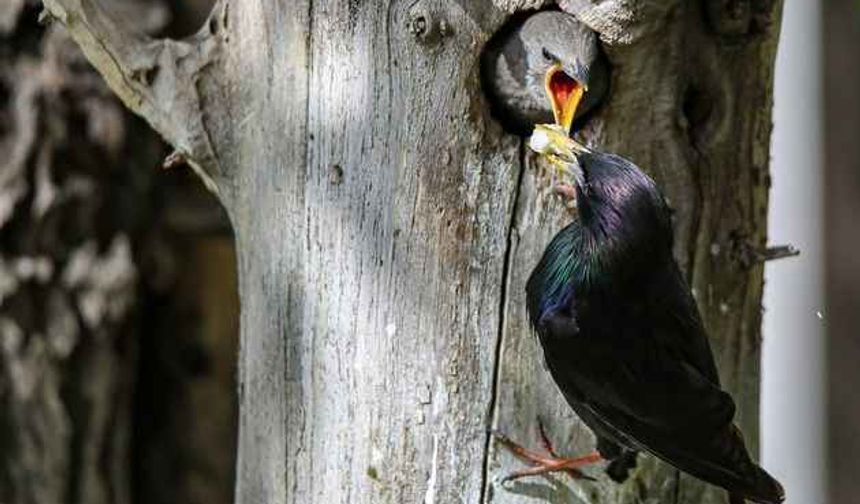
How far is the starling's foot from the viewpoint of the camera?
8.71ft

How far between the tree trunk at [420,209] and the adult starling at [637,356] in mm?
105

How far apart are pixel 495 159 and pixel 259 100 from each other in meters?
0.42

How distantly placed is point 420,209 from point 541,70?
28cm

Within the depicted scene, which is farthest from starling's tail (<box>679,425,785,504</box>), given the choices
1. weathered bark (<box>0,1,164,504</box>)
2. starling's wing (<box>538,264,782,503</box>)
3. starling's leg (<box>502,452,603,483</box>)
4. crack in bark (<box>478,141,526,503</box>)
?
weathered bark (<box>0,1,164,504</box>)

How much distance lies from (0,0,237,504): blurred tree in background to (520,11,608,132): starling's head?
167cm

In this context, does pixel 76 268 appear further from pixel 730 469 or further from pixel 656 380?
pixel 730 469

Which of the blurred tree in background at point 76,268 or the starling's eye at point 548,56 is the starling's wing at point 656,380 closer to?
the starling's eye at point 548,56

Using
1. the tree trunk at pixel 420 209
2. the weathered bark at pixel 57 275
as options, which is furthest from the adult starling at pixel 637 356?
the weathered bark at pixel 57 275

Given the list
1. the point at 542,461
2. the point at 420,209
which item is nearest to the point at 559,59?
the point at 420,209

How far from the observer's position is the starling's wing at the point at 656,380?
2594 millimetres

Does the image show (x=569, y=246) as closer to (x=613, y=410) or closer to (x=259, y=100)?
(x=613, y=410)

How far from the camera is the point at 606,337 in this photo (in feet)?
8.59

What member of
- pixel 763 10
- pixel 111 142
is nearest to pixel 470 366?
pixel 763 10

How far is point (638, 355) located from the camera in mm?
2623
